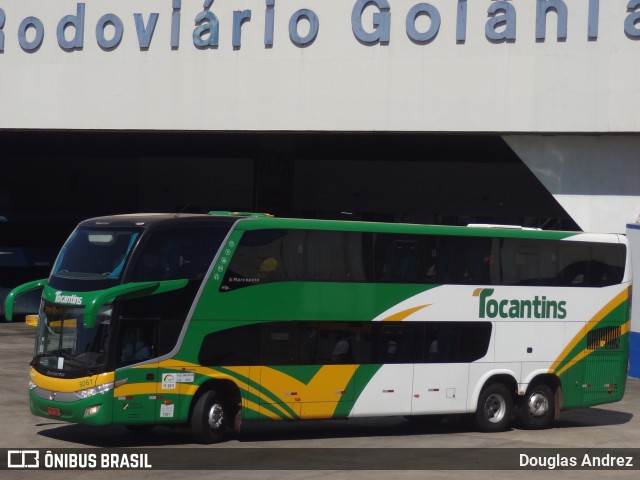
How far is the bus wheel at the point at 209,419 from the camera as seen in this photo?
15.5 meters

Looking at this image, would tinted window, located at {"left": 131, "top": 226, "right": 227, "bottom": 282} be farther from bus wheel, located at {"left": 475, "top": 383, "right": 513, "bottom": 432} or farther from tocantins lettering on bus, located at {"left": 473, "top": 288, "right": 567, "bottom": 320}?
bus wheel, located at {"left": 475, "top": 383, "right": 513, "bottom": 432}

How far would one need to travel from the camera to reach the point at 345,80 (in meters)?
30.3

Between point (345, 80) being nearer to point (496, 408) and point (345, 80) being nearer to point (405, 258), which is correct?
point (405, 258)

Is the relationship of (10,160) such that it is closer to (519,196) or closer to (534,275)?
(519,196)

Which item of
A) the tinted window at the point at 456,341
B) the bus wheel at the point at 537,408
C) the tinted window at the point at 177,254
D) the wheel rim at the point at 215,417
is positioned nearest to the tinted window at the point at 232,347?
the wheel rim at the point at 215,417

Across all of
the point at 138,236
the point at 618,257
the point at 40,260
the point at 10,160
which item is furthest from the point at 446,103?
the point at 10,160

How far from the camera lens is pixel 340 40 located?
30.4 metres

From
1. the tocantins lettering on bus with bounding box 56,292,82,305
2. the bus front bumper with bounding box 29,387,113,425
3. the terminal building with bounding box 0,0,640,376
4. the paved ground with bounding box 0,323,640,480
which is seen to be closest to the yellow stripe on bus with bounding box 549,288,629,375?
the paved ground with bounding box 0,323,640,480

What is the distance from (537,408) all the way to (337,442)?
14.3 feet

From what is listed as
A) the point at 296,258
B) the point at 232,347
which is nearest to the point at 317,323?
the point at 296,258

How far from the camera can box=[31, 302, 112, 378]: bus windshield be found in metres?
14.9

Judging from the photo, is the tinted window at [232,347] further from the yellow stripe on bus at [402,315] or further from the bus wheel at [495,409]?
the bus wheel at [495,409]

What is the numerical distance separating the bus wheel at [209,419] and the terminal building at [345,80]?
14.6 metres

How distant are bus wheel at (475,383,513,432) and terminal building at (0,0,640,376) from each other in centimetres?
970
